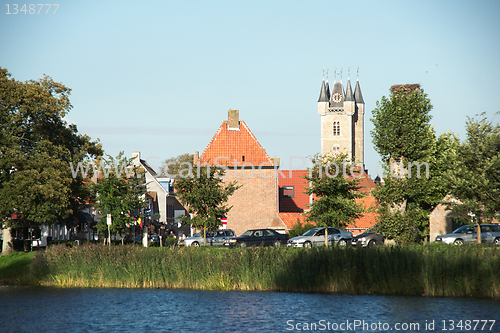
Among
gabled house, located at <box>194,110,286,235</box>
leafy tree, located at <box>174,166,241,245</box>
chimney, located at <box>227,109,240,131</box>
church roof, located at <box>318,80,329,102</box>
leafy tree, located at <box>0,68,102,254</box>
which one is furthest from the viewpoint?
church roof, located at <box>318,80,329,102</box>

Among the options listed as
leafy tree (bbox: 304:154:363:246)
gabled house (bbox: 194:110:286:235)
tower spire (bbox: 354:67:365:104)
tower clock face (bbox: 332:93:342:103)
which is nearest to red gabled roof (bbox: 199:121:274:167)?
gabled house (bbox: 194:110:286:235)

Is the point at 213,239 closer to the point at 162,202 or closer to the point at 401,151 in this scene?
the point at 401,151

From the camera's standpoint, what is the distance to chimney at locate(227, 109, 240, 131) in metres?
64.1

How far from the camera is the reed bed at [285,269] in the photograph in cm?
2053

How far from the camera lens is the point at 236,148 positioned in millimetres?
62625

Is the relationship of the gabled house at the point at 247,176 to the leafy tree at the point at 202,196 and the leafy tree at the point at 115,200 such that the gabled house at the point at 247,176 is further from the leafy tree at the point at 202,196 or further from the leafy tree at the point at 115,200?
the leafy tree at the point at 202,196

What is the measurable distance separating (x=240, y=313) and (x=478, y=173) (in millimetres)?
16998

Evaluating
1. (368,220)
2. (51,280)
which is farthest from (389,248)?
(368,220)

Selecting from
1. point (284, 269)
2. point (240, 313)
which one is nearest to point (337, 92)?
point (284, 269)

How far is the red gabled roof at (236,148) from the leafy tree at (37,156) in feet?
75.6

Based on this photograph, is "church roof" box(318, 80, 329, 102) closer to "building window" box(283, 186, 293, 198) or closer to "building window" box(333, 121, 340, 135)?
"building window" box(333, 121, 340, 135)

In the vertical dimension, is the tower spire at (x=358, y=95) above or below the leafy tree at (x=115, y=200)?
above

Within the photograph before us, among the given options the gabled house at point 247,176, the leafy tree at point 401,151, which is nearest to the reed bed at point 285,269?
the leafy tree at point 401,151

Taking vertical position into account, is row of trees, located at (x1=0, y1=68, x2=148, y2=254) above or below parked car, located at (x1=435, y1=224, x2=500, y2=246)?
above
